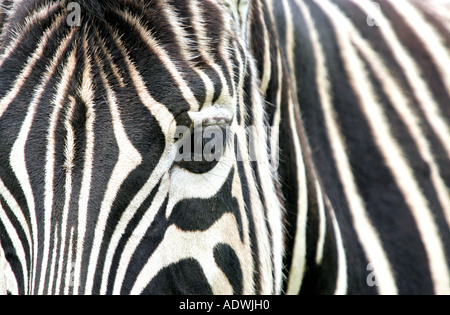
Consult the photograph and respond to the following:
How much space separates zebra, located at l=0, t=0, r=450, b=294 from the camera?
157 cm

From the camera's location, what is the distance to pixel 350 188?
2594 mm

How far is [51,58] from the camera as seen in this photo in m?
1.72

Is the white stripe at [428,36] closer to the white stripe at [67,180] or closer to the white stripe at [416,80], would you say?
the white stripe at [416,80]

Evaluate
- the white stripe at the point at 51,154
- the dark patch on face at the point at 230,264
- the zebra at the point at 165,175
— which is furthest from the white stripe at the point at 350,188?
the white stripe at the point at 51,154

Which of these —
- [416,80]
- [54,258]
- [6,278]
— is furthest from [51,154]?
[416,80]

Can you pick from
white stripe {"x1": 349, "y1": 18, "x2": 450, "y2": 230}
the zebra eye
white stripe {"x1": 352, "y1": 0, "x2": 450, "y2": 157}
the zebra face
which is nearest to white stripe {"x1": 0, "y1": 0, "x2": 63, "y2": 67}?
the zebra face

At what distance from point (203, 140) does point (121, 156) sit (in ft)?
0.93

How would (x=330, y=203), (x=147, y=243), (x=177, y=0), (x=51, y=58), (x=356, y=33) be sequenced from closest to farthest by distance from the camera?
(x=147, y=243)
(x=51, y=58)
(x=177, y=0)
(x=330, y=203)
(x=356, y=33)

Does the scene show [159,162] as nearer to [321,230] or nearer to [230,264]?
[230,264]

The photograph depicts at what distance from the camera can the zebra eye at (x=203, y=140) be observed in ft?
5.47
